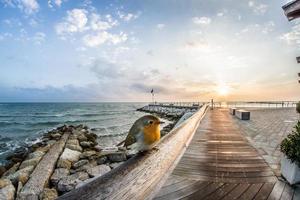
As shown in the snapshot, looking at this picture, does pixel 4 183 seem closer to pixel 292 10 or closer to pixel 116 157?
pixel 116 157

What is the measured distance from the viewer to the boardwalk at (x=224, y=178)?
3729 millimetres

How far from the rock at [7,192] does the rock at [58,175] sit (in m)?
1.41

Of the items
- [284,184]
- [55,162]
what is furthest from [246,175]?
[55,162]

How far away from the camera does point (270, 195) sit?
3.70 metres

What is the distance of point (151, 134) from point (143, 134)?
89mm

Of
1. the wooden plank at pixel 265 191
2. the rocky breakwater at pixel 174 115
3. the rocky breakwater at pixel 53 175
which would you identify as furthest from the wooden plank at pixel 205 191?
the rocky breakwater at pixel 174 115

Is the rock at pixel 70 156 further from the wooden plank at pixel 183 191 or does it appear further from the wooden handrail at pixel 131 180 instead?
the wooden handrail at pixel 131 180

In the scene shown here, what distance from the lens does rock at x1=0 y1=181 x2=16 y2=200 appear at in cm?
719

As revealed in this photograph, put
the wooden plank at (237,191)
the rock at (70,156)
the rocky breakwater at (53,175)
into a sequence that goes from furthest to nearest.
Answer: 1. the rock at (70,156)
2. the rocky breakwater at (53,175)
3. the wooden plank at (237,191)

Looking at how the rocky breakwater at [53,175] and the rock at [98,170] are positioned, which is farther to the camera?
the rock at [98,170]

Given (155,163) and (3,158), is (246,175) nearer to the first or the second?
(155,163)

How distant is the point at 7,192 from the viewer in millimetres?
7445

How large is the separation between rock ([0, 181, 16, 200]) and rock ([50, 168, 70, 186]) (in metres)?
1.41

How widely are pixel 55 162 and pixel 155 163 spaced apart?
1123cm
